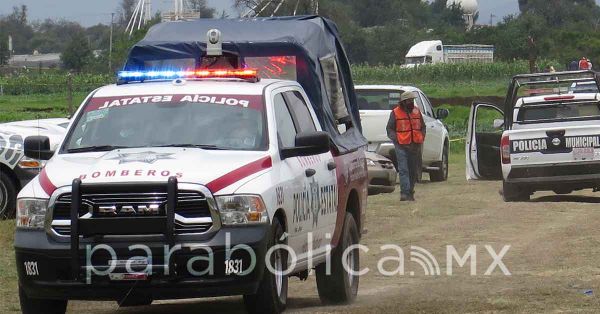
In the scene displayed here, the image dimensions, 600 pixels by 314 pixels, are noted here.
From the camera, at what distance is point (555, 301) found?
408 inches

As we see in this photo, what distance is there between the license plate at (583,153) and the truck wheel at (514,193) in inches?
43.2

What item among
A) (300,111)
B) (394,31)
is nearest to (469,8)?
(394,31)

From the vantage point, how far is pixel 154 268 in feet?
28.5

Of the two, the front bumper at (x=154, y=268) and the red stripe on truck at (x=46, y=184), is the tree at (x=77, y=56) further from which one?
the front bumper at (x=154, y=268)

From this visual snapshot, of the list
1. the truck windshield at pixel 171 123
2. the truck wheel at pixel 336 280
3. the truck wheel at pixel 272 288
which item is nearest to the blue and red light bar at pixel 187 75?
the truck windshield at pixel 171 123

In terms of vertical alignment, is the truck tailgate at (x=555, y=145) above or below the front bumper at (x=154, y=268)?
below

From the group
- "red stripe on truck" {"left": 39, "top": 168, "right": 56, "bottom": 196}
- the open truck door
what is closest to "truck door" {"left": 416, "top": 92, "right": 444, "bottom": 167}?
the open truck door

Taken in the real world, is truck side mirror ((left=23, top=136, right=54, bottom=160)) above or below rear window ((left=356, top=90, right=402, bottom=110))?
above

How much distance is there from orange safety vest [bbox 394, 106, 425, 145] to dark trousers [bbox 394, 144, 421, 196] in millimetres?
147

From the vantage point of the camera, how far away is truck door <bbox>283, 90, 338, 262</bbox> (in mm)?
10016

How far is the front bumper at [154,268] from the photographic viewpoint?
28.5 ft

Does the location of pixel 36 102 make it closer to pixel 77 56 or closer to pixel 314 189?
pixel 77 56

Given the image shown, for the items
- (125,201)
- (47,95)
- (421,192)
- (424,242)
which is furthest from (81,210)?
(47,95)

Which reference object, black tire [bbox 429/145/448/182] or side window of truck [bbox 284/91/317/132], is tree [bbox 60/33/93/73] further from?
side window of truck [bbox 284/91/317/132]
